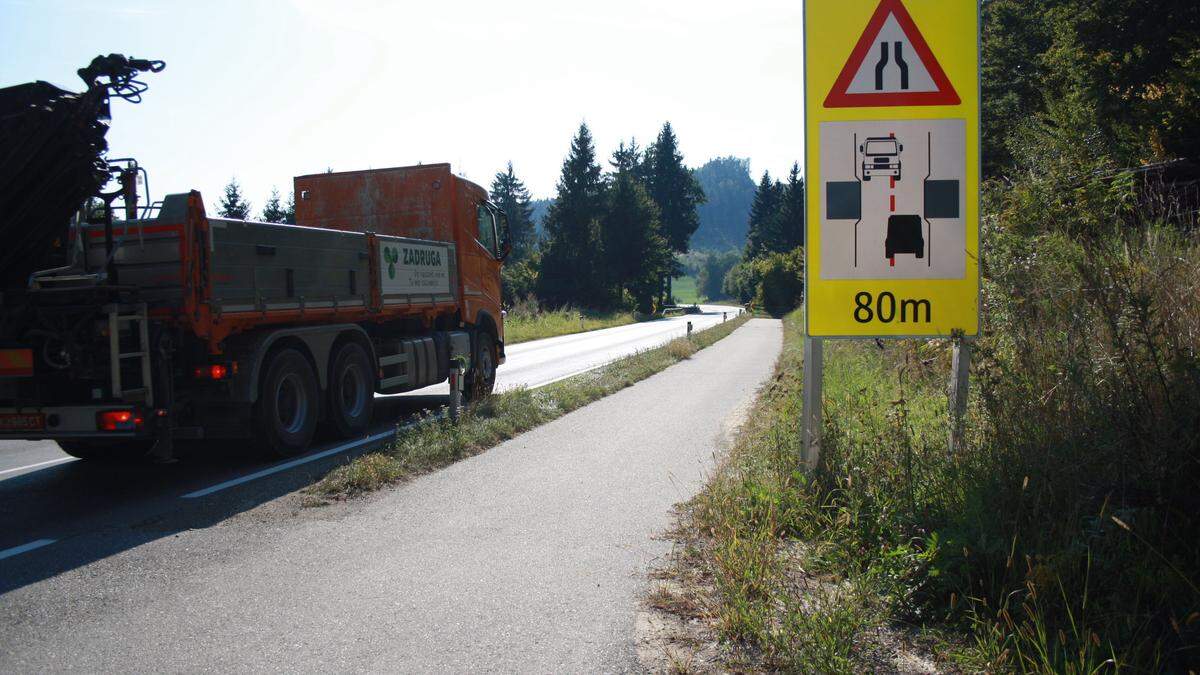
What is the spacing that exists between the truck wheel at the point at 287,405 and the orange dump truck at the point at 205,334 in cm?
2

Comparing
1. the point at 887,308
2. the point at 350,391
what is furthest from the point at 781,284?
the point at 887,308

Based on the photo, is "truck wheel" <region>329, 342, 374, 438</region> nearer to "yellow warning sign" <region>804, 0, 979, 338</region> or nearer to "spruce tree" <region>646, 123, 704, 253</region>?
"yellow warning sign" <region>804, 0, 979, 338</region>

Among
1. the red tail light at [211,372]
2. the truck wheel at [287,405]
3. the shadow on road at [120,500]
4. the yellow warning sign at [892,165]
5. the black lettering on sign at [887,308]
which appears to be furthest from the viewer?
the truck wheel at [287,405]

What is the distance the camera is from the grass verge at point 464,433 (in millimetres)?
7539

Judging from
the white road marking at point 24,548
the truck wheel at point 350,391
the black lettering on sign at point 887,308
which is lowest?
the white road marking at point 24,548

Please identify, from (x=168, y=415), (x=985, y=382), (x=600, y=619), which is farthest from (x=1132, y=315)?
(x=168, y=415)

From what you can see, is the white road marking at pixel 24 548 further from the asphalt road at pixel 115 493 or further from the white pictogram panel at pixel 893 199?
the white pictogram panel at pixel 893 199

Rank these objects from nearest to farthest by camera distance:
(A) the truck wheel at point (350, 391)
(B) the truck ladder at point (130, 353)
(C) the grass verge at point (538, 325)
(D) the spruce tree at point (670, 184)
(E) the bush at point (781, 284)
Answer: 1. (B) the truck ladder at point (130, 353)
2. (A) the truck wheel at point (350, 391)
3. (C) the grass verge at point (538, 325)
4. (E) the bush at point (781, 284)
5. (D) the spruce tree at point (670, 184)

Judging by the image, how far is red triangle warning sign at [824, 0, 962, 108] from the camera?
5.81 metres

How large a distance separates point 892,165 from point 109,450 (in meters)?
8.20

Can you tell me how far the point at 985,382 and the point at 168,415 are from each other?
6.67 metres

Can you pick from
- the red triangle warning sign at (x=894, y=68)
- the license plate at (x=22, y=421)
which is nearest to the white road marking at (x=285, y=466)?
the license plate at (x=22, y=421)

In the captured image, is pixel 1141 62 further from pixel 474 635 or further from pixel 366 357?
pixel 474 635

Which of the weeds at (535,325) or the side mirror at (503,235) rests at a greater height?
the side mirror at (503,235)
